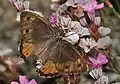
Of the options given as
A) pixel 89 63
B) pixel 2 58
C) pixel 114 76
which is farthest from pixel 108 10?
pixel 89 63

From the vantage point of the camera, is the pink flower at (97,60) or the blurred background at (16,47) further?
the blurred background at (16,47)

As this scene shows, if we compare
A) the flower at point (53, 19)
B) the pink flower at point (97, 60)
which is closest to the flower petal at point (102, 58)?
the pink flower at point (97, 60)

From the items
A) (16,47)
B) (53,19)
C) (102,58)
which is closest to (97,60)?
(102,58)

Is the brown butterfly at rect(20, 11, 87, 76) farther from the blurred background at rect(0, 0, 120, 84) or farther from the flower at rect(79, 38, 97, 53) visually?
the blurred background at rect(0, 0, 120, 84)

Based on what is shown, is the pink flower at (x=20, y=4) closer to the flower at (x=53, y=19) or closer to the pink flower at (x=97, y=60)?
the flower at (x=53, y=19)

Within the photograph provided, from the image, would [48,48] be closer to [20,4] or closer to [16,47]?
[20,4]

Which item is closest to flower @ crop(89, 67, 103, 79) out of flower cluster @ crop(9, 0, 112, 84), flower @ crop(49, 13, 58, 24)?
flower cluster @ crop(9, 0, 112, 84)

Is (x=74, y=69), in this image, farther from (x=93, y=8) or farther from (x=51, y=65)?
(x=93, y=8)
